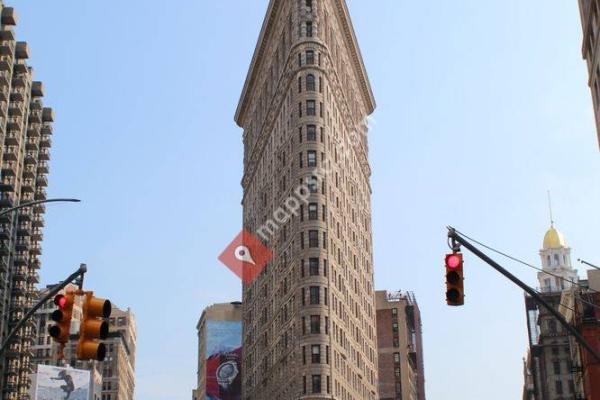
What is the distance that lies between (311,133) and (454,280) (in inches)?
3335

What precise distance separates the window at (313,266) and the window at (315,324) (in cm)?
469

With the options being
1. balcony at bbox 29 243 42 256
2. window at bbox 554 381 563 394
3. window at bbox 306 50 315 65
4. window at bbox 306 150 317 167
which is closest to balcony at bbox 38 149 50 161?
balcony at bbox 29 243 42 256

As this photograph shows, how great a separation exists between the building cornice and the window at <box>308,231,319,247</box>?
1382 inches

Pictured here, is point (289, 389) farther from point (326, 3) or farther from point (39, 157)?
point (39, 157)

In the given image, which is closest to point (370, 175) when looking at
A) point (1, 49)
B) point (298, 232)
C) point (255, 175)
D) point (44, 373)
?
point (255, 175)

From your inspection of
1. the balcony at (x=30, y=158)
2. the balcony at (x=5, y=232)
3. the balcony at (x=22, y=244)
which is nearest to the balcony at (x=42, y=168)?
the balcony at (x=30, y=158)

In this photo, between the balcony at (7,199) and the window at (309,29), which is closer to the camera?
the window at (309,29)

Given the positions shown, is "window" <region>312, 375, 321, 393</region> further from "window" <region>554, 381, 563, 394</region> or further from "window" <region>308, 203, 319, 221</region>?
"window" <region>554, 381, 563, 394</region>

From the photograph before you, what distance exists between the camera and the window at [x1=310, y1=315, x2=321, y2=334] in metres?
95.9

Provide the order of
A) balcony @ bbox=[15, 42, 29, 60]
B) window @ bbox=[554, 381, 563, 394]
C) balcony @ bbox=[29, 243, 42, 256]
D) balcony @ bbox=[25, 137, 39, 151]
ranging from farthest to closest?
window @ bbox=[554, 381, 563, 394] → balcony @ bbox=[29, 243, 42, 256] → balcony @ bbox=[25, 137, 39, 151] → balcony @ bbox=[15, 42, 29, 60]

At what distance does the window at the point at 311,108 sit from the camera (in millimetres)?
104688

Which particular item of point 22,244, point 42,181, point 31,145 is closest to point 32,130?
point 31,145

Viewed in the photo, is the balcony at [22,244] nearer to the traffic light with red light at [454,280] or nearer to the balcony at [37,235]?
the balcony at [37,235]

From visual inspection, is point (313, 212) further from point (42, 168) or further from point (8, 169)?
point (42, 168)
